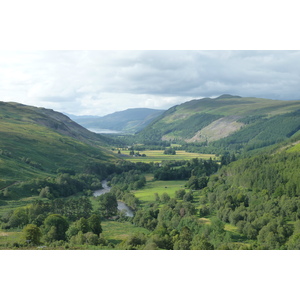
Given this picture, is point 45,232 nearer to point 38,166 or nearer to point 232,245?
point 232,245

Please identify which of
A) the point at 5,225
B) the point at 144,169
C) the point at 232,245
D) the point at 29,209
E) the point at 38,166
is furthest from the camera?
the point at 144,169

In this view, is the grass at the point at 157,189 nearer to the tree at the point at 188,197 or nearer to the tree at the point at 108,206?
the tree at the point at 188,197

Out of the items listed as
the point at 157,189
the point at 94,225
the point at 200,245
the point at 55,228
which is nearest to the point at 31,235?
the point at 55,228

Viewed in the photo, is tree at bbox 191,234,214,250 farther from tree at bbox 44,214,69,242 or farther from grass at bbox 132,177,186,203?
grass at bbox 132,177,186,203

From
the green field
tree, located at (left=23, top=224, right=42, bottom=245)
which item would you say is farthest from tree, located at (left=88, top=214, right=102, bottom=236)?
the green field

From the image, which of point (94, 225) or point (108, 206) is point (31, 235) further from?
point (108, 206)

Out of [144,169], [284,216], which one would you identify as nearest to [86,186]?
[144,169]

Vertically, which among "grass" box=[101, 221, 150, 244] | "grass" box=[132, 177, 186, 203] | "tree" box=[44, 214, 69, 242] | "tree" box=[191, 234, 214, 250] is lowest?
"grass" box=[101, 221, 150, 244]

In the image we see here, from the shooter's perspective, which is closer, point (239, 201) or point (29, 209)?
point (29, 209)
